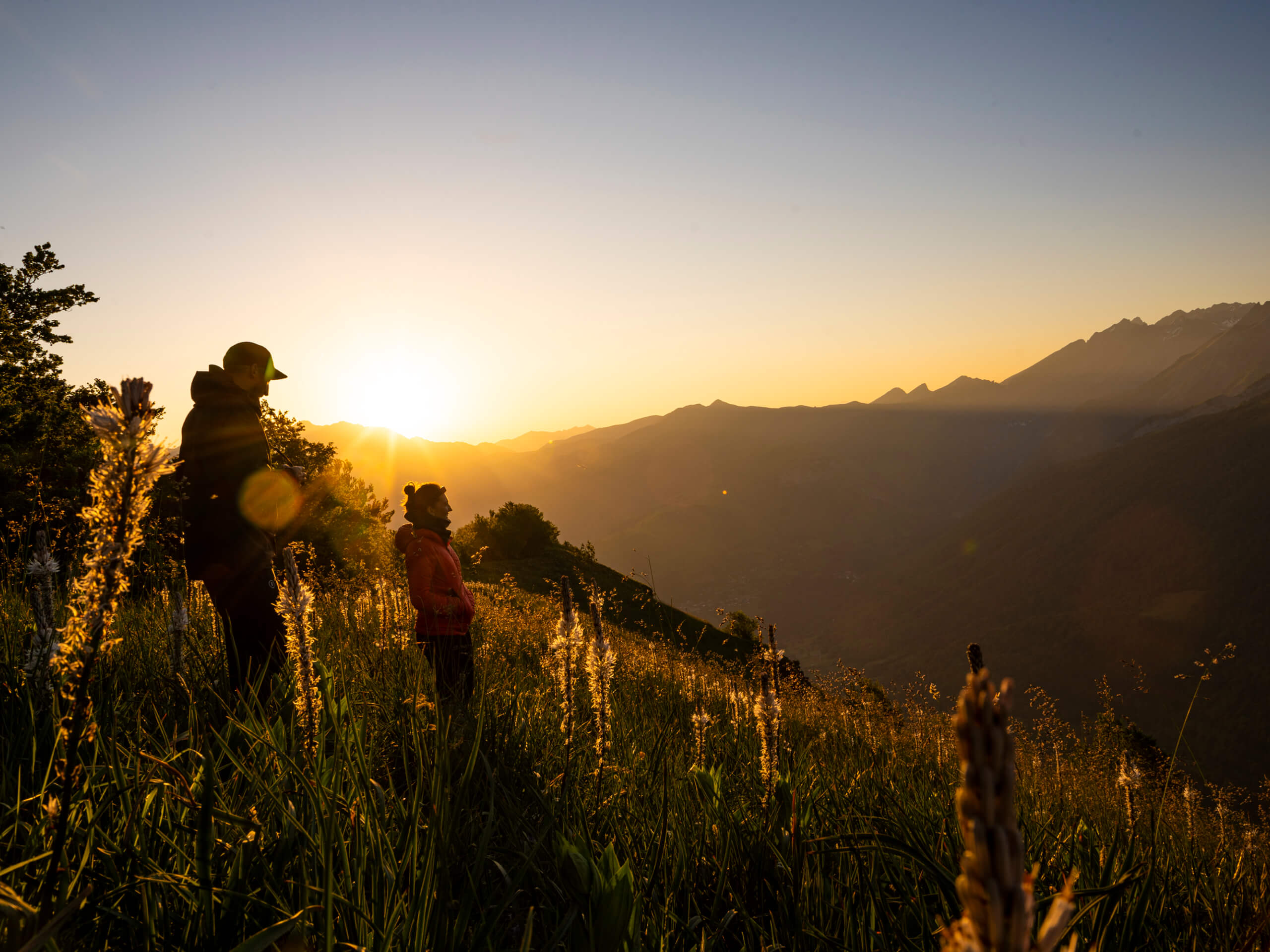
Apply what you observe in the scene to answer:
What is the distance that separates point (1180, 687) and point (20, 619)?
18560cm

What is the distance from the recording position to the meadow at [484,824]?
1034 mm

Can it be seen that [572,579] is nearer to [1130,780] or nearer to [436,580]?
[436,580]

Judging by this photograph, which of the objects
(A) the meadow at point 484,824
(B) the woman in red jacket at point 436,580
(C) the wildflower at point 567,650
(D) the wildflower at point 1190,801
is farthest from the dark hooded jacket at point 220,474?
(D) the wildflower at point 1190,801

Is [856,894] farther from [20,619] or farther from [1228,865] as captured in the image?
[20,619]

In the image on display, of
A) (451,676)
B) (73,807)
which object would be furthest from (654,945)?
(451,676)

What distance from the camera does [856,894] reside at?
2314 millimetres

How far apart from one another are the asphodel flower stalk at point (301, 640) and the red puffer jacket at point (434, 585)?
358 centimetres

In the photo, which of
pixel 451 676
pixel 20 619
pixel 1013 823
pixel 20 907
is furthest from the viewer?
pixel 451 676

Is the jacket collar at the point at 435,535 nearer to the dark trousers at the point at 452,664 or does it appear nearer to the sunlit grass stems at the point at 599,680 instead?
the dark trousers at the point at 452,664

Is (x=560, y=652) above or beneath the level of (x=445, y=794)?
above

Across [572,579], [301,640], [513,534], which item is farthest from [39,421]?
[513,534]

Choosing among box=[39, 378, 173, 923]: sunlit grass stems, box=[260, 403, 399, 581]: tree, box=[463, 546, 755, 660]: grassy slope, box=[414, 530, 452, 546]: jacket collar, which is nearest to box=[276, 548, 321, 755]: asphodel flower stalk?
box=[39, 378, 173, 923]: sunlit grass stems

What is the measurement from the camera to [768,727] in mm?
2719

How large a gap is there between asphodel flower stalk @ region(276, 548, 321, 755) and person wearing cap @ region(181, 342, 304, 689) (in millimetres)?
2320
